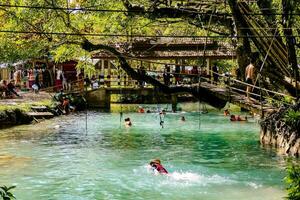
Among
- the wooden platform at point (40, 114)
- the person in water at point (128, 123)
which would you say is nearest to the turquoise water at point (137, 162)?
the person in water at point (128, 123)

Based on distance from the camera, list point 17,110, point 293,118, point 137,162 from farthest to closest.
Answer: point 17,110 → point 137,162 → point 293,118

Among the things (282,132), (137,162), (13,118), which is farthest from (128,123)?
(282,132)

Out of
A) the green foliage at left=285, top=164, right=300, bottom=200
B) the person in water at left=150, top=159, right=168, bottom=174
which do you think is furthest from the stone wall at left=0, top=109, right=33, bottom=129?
the green foliage at left=285, top=164, right=300, bottom=200

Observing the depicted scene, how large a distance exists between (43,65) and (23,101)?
1323 cm

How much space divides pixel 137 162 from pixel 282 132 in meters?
5.56

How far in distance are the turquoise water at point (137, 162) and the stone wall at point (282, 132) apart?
20.4 inches

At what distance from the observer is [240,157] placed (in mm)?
19766

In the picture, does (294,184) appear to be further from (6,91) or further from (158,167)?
(6,91)

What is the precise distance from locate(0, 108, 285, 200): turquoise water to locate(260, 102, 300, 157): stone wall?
519 mm

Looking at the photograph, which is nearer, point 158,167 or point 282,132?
point 158,167

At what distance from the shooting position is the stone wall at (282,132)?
60.5 feet

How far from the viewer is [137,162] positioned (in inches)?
744

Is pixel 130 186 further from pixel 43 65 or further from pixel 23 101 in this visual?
pixel 43 65

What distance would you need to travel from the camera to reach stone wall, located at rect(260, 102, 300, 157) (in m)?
18.4
